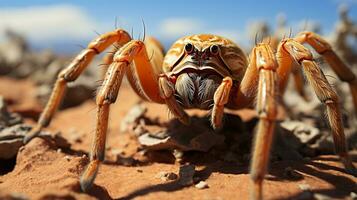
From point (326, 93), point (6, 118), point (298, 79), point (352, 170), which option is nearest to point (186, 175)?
point (326, 93)

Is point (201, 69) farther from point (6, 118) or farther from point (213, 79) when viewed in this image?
point (6, 118)

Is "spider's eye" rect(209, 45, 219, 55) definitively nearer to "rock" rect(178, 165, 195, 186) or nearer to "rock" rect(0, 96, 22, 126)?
"rock" rect(178, 165, 195, 186)

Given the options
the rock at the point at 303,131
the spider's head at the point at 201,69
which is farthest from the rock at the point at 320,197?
the rock at the point at 303,131

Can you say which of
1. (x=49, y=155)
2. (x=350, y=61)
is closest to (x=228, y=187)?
(x=49, y=155)

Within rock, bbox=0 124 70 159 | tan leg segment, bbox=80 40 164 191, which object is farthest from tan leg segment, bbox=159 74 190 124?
rock, bbox=0 124 70 159

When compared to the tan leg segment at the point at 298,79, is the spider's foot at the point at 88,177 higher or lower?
lower

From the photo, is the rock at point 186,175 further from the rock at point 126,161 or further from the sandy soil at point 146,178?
the rock at point 126,161

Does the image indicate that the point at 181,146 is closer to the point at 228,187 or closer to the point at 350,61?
the point at 228,187
